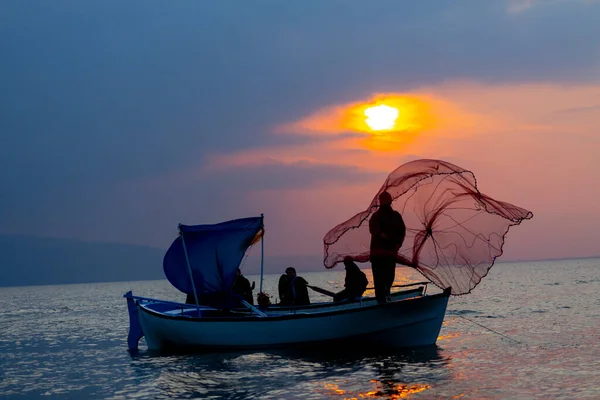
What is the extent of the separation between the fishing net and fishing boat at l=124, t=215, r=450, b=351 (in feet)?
3.73

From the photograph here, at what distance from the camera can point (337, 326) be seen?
19.8 m

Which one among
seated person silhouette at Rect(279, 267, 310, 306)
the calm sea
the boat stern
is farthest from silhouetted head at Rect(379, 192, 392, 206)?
the boat stern

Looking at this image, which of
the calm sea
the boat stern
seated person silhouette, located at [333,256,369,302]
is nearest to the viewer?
the calm sea

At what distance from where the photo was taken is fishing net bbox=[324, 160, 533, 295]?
17594 mm

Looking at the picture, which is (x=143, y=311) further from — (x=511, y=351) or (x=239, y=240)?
(x=511, y=351)

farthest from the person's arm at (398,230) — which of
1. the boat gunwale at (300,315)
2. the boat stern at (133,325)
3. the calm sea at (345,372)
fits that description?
the boat stern at (133,325)

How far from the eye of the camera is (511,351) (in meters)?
22.3

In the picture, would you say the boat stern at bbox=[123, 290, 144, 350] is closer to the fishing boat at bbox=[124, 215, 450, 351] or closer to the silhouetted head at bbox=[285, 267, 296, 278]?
the fishing boat at bbox=[124, 215, 450, 351]

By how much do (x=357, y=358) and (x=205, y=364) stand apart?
4.71 m

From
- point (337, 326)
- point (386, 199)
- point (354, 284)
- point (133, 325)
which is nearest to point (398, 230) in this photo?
point (386, 199)

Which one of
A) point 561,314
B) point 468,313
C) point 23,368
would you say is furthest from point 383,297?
point 468,313

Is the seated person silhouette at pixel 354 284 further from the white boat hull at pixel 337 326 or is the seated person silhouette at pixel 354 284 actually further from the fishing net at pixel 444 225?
the fishing net at pixel 444 225

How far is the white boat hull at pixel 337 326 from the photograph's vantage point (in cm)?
1952

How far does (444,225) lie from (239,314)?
8.21 m
